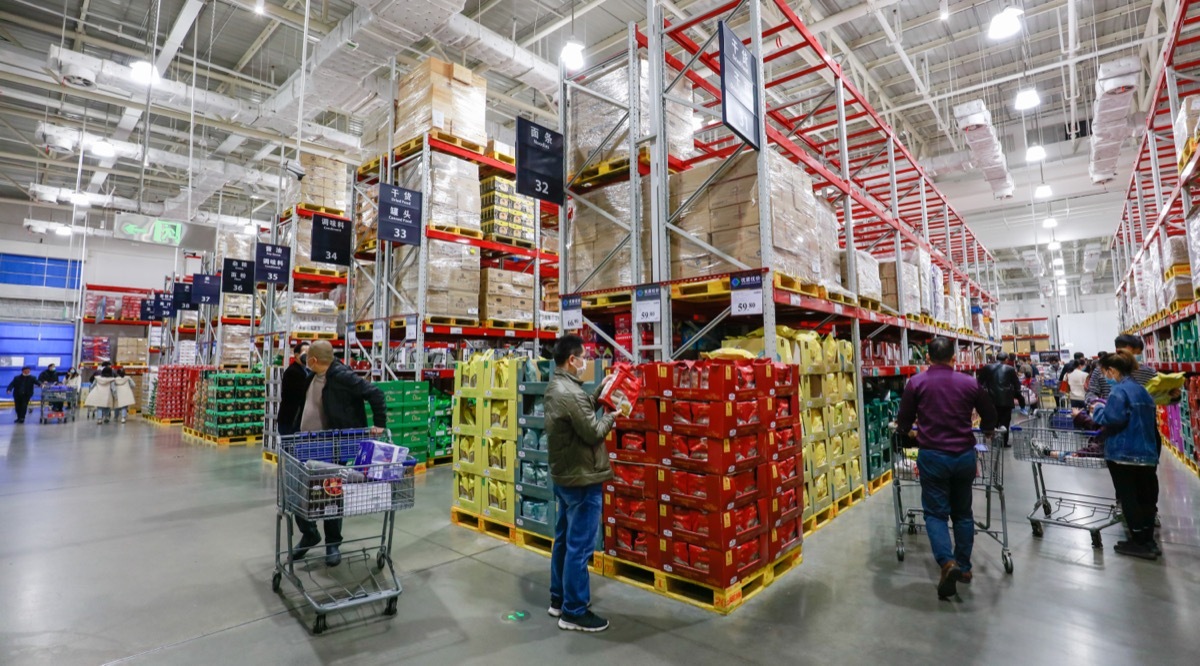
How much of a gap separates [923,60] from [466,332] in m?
12.1

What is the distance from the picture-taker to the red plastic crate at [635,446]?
407 cm

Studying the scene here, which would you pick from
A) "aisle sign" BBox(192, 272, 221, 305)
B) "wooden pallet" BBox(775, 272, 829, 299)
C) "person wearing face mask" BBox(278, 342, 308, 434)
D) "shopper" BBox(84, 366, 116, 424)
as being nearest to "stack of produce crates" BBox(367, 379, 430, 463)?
"person wearing face mask" BBox(278, 342, 308, 434)

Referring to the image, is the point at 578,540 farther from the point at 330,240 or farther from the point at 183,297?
the point at 183,297

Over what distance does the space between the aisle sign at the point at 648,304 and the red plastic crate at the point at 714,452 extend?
1.39m

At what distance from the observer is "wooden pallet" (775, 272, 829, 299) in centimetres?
492

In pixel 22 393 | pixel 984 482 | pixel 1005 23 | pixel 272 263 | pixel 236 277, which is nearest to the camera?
pixel 984 482

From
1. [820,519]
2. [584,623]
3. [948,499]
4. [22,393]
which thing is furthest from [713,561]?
[22,393]

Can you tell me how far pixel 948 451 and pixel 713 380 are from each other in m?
1.80

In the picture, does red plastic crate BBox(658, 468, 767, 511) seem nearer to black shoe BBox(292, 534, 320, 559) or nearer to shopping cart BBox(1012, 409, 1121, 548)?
shopping cart BBox(1012, 409, 1121, 548)

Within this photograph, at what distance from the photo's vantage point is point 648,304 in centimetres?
512

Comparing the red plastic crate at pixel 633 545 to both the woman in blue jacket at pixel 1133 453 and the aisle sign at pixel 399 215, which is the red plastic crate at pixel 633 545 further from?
the aisle sign at pixel 399 215

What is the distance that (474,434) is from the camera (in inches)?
223

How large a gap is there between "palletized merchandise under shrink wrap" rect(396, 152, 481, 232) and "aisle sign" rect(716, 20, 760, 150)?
5.35m

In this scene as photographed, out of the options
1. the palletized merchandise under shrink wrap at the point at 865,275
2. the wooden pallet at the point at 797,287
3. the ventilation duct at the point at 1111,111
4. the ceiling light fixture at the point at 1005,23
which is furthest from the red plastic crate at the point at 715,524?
the ventilation duct at the point at 1111,111
